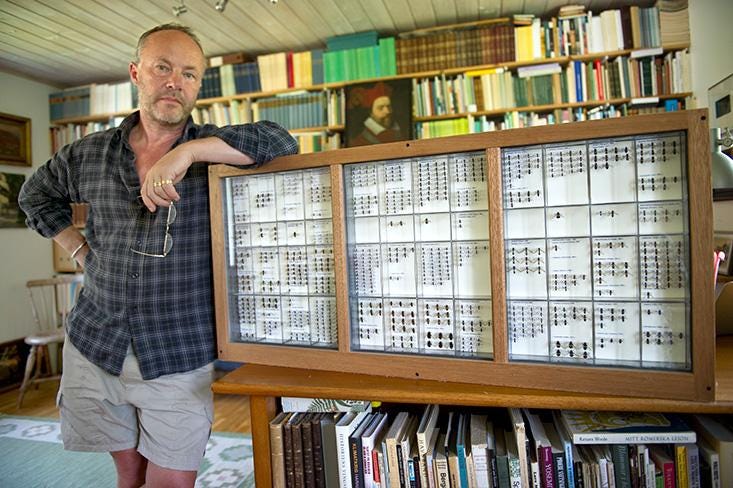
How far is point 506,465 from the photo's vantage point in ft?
2.45

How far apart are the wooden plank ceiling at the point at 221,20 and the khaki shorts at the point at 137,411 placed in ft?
8.67

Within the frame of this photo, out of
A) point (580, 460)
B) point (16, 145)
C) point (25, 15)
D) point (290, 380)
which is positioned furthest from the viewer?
Result: point (16, 145)

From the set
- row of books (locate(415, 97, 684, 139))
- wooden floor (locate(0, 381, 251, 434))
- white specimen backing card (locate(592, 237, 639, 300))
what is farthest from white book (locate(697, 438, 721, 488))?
row of books (locate(415, 97, 684, 139))

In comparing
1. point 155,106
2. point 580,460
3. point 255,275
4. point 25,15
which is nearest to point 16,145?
point 25,15

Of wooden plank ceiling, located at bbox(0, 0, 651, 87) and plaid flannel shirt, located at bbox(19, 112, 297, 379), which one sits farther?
wooden plank ceiling, located at bbox(0, 0, 651, 87)

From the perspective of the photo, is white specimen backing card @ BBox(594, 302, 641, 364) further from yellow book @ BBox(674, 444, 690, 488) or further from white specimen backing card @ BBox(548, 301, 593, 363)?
yellow book @ BBox(674, 444, 690, 488)

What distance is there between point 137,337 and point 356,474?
0.57 m

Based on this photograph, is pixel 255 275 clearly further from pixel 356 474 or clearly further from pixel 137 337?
pixel 356 474

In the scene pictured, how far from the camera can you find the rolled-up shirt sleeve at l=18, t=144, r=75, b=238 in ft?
3.93

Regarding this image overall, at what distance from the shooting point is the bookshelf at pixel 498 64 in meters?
3.14

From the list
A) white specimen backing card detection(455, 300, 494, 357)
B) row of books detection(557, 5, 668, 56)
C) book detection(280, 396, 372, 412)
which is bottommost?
book detection(280, 396, 372, 412)

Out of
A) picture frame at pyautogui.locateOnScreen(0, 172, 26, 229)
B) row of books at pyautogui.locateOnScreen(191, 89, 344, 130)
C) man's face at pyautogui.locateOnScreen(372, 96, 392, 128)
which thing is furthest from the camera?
picture frame at pyautogui.locateOnScreen(0, 172, 26, 229)

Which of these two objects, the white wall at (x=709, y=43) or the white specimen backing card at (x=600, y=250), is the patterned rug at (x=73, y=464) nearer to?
the white specimen backing card at (x=600, y=250)

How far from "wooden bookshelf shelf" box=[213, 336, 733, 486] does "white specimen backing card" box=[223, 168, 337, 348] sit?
0.30 ft
